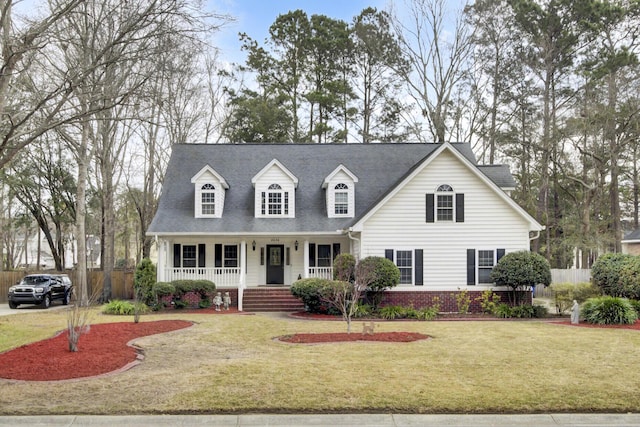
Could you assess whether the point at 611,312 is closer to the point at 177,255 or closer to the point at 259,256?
the point at 259,256

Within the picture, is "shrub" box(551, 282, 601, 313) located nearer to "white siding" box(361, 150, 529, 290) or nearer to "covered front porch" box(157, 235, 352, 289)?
"white siding" box(361, 150, 529, 290)

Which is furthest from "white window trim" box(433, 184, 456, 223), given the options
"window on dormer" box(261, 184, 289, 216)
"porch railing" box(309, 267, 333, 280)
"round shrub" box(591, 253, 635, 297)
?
"window on dormer" box(261, 184, 289, 216)

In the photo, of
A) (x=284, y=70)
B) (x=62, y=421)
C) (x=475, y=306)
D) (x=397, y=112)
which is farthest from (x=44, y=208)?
(x=62, y=421)

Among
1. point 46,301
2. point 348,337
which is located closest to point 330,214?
point 348,337

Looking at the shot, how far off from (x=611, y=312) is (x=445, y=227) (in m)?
6.83

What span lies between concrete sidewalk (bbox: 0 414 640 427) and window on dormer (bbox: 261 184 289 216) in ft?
62.5

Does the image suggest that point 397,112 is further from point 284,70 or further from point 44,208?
point 44,208

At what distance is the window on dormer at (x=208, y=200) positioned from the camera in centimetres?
2640

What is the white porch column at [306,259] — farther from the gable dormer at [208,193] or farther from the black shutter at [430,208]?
the black shutter at [430,208]

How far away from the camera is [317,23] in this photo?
41.4 meters

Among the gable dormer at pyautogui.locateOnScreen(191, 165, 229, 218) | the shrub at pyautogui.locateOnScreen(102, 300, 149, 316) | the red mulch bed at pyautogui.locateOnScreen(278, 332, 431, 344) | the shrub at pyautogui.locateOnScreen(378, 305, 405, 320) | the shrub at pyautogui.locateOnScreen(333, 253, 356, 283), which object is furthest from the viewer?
the gable dormer at pyautogui.locateOnScreen(191, 165, 229, 218)

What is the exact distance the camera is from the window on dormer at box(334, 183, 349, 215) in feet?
86.9

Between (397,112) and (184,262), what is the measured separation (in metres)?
20.4

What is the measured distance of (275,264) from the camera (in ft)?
88.6
